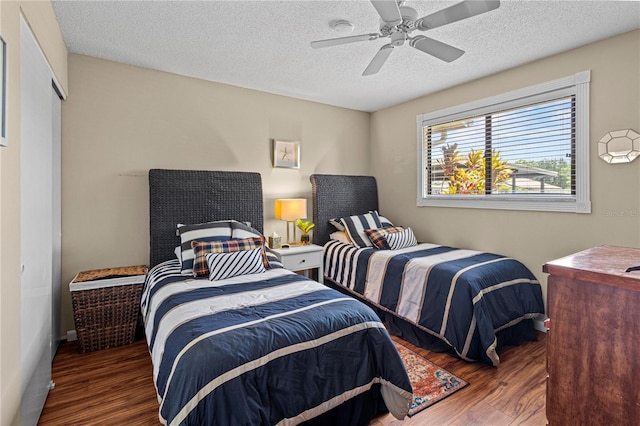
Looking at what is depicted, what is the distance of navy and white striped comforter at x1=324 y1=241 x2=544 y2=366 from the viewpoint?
2520 millimetres

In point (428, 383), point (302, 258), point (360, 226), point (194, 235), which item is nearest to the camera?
point (428, 383)

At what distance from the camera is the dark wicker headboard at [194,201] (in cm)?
316

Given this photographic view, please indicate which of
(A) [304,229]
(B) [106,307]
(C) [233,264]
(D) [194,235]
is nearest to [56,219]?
(B) [106,307]

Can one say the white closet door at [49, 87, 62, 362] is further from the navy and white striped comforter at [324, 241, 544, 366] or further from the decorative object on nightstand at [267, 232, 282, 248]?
the navy and white striped comforter at [324, 241, 544, 366]

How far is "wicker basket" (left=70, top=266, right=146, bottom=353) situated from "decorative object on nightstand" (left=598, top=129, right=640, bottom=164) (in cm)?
406

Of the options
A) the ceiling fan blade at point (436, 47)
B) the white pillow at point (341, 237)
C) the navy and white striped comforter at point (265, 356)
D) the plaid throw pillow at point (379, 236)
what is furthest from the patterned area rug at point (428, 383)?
the ceiling fan blade at point (436, 47)

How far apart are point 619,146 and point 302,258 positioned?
2958 mm

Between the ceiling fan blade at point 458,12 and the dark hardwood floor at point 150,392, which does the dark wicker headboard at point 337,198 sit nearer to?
the dark hardwood floor at point 150,392

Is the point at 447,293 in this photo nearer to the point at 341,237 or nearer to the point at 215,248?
the point at 341,237

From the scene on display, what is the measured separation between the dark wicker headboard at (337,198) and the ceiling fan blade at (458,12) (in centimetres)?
255

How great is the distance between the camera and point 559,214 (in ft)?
9.80

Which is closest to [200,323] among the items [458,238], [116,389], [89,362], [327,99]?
[116,389]

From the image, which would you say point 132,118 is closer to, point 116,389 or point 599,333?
point 116,389

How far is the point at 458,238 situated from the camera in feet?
12.6
